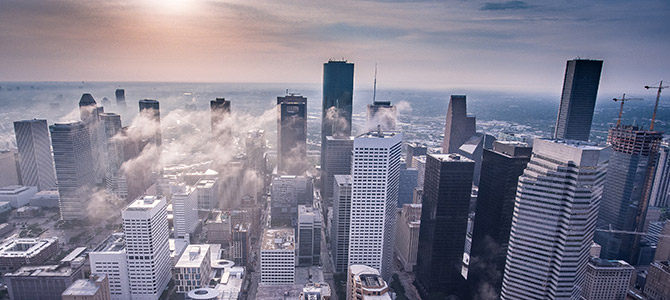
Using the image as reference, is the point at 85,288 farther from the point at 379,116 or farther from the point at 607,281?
the point at 607,281

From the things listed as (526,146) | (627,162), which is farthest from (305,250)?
(627,162)

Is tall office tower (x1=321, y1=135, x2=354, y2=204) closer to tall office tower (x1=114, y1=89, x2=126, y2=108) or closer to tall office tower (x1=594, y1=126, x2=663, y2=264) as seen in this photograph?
tall office tower (x1=594, y1=126, x2=663, y2=264)

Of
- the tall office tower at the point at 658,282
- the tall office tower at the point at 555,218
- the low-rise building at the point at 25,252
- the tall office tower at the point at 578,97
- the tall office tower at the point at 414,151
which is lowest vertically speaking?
the low-rise building at the point at 25,252

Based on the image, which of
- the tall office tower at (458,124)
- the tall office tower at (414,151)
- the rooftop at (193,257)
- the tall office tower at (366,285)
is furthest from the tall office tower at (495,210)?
the tall office tower at (414,151)

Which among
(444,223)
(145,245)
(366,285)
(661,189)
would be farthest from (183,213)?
(661,189)

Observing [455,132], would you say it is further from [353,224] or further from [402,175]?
[353,224]

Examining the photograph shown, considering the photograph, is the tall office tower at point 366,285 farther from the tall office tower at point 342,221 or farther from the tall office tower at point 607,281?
the tall office tower at point 607,281
